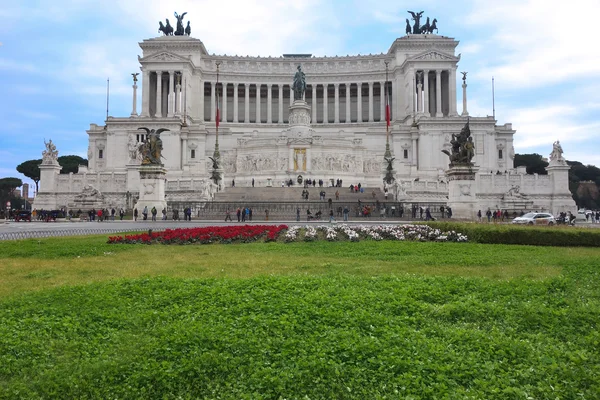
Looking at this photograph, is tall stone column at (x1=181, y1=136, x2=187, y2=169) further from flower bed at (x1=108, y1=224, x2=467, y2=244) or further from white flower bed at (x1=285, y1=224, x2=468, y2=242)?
white flower bed at (x1=285, y1=224, x2=468, y2=242)

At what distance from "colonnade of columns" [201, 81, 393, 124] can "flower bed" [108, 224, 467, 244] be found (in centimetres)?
7938

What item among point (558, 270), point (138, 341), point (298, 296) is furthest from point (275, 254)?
point (138, 341)

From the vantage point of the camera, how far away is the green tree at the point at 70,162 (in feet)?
344

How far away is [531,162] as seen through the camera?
4186 inches

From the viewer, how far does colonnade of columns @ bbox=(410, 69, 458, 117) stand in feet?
296

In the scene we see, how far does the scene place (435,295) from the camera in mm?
9211

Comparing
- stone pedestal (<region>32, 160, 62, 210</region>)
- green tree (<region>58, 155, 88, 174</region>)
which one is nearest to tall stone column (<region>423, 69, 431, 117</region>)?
stone pedestal (<region>32, 160, 62, 210</region>)

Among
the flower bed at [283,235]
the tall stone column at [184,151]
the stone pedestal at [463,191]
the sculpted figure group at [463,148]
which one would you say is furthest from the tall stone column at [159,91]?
the flower bed at [283,235]

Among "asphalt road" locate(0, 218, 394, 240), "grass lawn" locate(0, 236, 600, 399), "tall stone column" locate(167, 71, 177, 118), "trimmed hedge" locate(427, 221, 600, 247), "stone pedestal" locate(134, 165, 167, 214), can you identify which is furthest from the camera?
"tall stone column" locate(167, 71, 177, 118)

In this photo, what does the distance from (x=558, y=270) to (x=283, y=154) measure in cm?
5863

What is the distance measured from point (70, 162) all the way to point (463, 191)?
96834 mm

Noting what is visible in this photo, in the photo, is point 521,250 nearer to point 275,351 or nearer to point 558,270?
point 558,270

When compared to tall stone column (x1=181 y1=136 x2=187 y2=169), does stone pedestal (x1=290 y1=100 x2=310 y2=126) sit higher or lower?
A: higher

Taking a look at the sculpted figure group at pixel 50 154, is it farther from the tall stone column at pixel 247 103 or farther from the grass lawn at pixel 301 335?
the grass lawn at pixel 301 335
